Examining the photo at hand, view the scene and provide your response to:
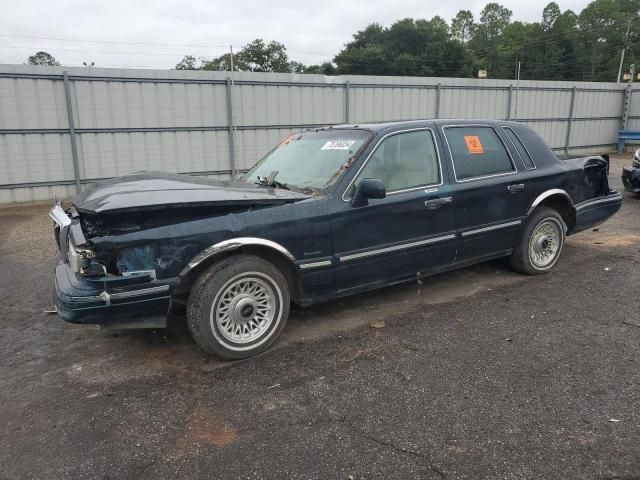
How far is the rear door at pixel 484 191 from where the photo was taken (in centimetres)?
463

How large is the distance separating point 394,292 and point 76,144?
28.6 feet

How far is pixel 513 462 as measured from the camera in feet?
8.06

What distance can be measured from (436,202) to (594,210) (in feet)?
8.53

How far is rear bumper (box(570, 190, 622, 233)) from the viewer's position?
5.68m

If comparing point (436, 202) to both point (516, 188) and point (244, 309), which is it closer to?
point (516, 188)

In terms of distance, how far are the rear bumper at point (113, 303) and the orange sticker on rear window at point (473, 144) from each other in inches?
122

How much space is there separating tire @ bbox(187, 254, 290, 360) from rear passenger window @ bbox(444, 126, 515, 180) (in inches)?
83.1

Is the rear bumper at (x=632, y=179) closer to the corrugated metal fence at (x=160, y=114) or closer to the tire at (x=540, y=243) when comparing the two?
the tire at (x=540, y=243)

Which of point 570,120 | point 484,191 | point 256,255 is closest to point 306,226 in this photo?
point 256,255

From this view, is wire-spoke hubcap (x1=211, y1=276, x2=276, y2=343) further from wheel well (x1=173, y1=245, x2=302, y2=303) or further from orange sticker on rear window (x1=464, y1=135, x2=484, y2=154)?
orange sticker on rear window (x1=464, y1=135, x2=484, y2=154)

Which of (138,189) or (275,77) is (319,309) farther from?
(275,77)

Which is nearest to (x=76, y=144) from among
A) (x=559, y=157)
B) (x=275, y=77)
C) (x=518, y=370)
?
(x=275, y=77)

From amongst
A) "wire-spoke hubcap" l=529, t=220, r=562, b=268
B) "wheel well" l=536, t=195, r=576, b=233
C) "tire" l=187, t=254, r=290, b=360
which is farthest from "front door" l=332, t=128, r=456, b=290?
"wheel well" l=536, t=195, r=576, b=233

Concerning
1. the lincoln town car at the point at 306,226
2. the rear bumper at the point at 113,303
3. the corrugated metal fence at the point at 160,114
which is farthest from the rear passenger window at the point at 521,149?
the corrugated metal fence at the point at 160,114
